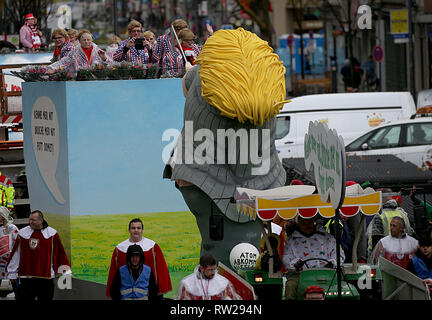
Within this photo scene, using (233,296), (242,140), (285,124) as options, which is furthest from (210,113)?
(285,124)

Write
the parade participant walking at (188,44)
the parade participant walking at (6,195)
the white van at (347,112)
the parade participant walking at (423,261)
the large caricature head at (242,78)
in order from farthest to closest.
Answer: the white van at (347,112), the parade participant walking at (6,195), the parade participant walking at (188,44), the large caricature head at (242,78), the parade participant walking at (423,261)

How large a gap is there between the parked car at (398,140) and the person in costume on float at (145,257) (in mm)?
10788

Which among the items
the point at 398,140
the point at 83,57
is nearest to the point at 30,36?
the point at 398,140

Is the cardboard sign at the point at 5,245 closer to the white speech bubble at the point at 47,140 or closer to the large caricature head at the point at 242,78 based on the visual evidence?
the white speech bubble at the point at 47,140

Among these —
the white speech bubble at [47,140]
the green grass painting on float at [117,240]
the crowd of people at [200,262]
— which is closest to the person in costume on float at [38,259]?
the crowd of people at [200,262]

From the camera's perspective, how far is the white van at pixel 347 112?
23.8 meters

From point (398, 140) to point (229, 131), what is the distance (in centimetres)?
1169

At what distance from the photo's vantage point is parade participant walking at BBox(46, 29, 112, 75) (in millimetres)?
13328

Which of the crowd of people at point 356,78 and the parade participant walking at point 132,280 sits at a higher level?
the crowd of people at point 356,78

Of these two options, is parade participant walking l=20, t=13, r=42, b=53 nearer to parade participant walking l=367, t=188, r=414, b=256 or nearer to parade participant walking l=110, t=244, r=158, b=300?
parade participant walking l=367, t=188, r=414, b=256

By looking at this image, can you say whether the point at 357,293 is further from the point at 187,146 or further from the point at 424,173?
the point at 424,173

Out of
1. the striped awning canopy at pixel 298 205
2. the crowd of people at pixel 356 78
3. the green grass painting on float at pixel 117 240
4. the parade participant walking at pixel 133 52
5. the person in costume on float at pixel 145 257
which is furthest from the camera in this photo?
the crowd of people at pixel 356 78

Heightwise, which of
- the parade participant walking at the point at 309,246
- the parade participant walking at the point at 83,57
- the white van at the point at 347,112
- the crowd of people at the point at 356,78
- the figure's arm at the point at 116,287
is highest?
the crowd of people at the point at 356,78

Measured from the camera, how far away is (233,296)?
9.39 metres
